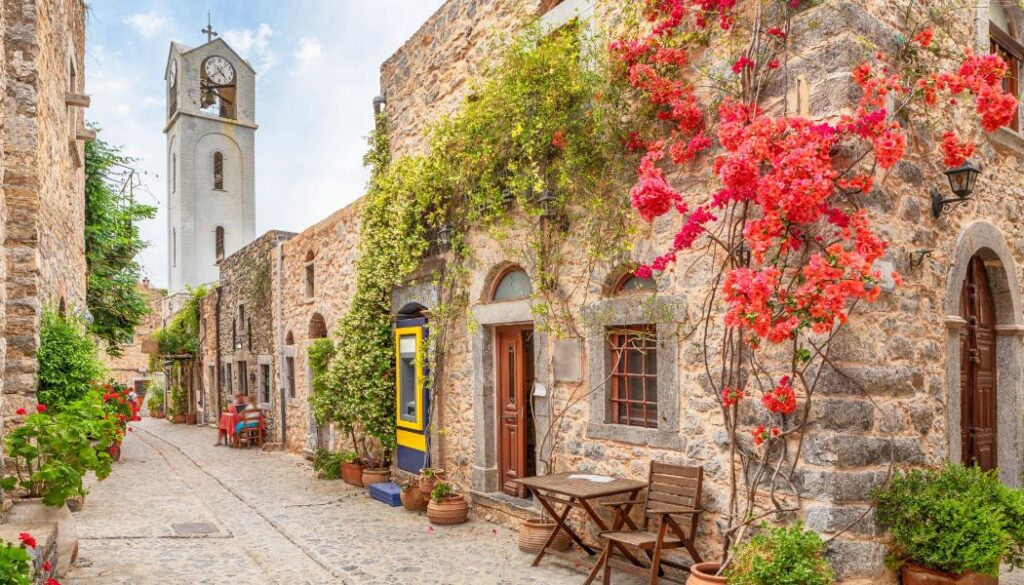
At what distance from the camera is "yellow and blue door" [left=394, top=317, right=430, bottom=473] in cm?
838

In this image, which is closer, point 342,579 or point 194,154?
point 342,579

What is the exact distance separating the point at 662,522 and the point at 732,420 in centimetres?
80

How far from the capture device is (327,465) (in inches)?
413

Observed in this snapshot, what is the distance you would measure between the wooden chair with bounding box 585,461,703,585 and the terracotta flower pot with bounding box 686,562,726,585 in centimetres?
28

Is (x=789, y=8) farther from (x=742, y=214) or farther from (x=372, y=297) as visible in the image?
(x=372, y=297)

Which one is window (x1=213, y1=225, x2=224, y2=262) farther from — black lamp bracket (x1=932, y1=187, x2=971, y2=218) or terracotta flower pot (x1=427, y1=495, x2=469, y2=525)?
black lamp bracket (x1=932, y1=187, x2=971, y2=218)

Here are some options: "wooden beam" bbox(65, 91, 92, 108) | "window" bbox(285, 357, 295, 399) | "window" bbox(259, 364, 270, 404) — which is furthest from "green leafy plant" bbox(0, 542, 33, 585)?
"window" bbox(259, 364, 270, 404)

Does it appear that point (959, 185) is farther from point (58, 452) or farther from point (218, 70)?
point (218, 70)

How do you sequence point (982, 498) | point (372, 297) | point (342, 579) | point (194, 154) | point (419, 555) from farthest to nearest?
point (194, 154)
point (372, 297)
point (419, 555)
point (342, 579)
point (982, 498)

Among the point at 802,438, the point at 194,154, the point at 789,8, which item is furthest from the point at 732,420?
the point at 194,154

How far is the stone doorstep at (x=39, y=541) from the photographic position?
440 cm

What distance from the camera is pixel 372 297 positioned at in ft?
30.4

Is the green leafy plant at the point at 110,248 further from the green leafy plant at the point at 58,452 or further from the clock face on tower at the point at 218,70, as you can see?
the clock face on tower at the point at 218,70

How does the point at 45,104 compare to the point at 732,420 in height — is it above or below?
above
